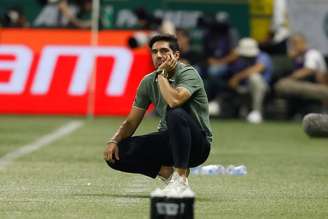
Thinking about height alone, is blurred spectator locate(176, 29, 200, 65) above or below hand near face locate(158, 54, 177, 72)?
below

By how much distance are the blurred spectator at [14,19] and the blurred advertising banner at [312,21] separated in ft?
16.3

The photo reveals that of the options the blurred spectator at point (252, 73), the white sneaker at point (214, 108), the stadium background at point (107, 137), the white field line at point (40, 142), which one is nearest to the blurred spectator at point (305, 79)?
the blurred spectator at point (252, 73)

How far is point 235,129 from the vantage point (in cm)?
1966

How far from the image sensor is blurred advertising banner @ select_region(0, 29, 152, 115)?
21.4 metres

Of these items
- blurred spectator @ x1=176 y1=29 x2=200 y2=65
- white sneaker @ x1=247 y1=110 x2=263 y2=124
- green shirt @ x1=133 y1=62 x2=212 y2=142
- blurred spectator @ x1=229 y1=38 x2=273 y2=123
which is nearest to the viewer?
green shirt @ x1=133 y1=62 x2=212 y2=142

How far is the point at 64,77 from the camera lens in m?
21.4

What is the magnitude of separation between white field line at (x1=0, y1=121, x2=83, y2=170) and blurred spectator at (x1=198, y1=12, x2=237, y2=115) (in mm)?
2671

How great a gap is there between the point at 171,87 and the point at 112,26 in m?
13.0

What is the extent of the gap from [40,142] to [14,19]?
6.17m

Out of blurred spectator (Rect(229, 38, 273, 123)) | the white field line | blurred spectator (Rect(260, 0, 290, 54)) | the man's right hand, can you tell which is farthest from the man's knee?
blurred spectator (Rect(260, 0, 290, 54))

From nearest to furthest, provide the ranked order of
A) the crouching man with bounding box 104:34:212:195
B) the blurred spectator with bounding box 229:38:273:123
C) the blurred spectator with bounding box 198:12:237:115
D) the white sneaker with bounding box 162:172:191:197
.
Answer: the white sneaker with bounding box 162:172:191:197
the crouching man with bounding box 104:34:212:195
the blurred spectator with bounding box 229:38:273:123
the blurred spectator with bounding box 198:12:237:115

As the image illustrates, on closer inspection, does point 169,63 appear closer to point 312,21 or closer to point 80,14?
point 80,14

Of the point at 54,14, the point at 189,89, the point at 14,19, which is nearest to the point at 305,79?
the point at 54,14

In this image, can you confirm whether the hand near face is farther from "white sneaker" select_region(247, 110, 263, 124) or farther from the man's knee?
"white sneaker" select_region(247, 110, 263, 124)
